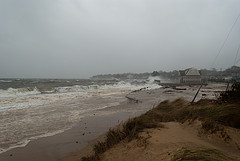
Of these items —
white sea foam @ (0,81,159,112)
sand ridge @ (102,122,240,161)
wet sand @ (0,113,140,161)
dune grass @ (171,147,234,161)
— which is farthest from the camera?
white sea foam @ (0,81,159,112)

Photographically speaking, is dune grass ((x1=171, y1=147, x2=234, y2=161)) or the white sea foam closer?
dune grass ((x1=171, y1=147, x2=234, y2=161))

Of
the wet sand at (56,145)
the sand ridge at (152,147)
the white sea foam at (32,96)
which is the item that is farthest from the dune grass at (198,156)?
the white sea foam at (32,96)

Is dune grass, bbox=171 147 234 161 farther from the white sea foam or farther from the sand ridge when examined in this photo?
the white sea foam

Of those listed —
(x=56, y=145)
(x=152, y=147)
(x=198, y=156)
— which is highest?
(x=198, y=156)

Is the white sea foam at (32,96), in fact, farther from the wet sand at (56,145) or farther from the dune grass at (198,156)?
the dune grass at (198,156)

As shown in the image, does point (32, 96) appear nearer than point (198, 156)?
No

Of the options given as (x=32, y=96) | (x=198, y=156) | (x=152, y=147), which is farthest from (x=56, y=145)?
(x=32, y=96)

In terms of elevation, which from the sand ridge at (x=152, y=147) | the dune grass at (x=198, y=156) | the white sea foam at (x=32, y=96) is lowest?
the white sea foam at (x=32, y=96)

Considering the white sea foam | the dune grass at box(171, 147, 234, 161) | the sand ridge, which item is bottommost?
the white sea foam

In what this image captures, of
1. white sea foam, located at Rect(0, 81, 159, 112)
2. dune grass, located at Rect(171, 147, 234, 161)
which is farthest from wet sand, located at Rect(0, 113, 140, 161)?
white sea foam, located at Rect(0, 81, 159, 112)

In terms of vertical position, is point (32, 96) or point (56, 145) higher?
point (56, 145)

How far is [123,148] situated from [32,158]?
9.44ft

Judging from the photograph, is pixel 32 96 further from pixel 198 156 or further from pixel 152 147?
pixel 198 156

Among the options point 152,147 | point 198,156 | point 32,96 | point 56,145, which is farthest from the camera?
point 32,96
